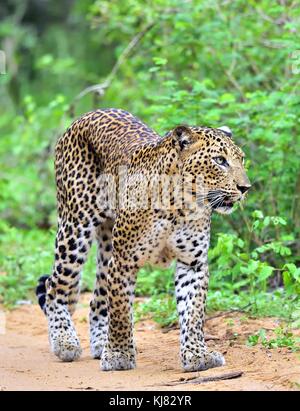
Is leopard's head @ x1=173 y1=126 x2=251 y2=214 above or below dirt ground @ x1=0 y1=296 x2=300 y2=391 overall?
above

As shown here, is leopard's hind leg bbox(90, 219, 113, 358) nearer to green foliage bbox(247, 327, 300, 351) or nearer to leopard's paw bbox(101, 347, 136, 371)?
leopard's paw bbox(101, 347, 136, 371)

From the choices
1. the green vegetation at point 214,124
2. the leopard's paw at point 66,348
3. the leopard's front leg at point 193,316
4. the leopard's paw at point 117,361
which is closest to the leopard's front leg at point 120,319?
the leopard's paw at point 117,361

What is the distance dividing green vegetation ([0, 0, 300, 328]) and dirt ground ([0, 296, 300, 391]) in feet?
1.03

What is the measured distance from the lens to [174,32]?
1132cm

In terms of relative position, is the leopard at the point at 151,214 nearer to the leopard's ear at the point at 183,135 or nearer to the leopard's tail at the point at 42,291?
the leopard's ear at the point at 183,135

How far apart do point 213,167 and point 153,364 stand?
1547mm

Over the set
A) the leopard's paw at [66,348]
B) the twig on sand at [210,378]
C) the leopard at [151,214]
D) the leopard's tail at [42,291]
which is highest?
the leopard at [151,214]

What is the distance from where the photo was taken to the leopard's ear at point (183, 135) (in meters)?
6.68

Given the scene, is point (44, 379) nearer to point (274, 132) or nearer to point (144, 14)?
point (274, 132)

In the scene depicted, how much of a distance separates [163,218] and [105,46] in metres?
11.8

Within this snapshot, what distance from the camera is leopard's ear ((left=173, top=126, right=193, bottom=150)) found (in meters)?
6.68

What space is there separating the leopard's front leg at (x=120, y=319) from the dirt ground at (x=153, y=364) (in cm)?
10

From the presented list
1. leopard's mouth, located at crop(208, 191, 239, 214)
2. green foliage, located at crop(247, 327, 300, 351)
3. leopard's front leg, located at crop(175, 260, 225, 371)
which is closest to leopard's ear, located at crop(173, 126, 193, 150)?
leopard's mouth, located at crop(208, 191, 239, 214)
